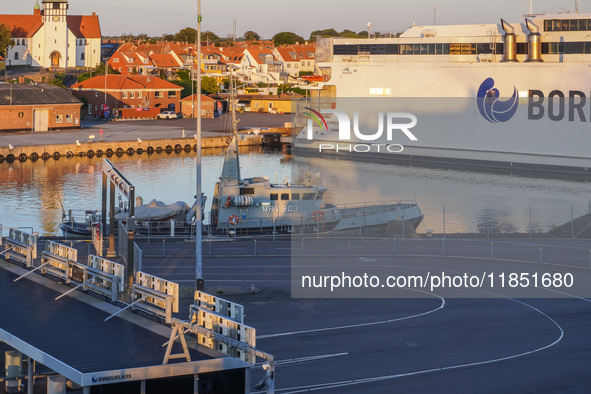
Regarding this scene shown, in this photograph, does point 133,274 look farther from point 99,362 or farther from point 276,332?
point 99,362

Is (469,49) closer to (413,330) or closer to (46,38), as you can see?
(413,330)

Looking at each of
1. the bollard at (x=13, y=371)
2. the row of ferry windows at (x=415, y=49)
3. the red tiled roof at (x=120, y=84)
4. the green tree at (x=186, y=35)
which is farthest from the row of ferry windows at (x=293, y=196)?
the green tree at (x=186, y=35)

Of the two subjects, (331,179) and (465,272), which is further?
(331,179)

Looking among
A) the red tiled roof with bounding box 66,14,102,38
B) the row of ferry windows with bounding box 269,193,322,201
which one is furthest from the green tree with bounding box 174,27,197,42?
the row of ferry windows with bounding box 269,193,322,201

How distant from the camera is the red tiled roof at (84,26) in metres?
120

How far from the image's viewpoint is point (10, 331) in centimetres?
1183

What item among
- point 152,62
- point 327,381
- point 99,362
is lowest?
point 327,381

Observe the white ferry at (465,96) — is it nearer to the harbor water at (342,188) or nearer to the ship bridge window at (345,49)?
the ship bridge window at (345,49)

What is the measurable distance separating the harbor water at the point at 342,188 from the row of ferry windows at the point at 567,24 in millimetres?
10075

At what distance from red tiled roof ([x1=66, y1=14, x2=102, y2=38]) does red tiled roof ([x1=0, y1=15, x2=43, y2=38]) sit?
4.52 metres

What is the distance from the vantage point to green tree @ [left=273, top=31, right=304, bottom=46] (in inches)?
7475

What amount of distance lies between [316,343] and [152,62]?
105573 mm

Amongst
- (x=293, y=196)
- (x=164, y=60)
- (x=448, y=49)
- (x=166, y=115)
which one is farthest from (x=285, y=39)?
(x=293, y=196)

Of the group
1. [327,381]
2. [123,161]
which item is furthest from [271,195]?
[123,161]
